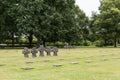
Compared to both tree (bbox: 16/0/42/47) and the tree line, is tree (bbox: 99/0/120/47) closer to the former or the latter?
the tree line

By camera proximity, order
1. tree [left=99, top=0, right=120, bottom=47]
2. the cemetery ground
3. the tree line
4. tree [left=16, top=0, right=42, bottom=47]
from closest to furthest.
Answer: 1. the cemetery ground
2. tree [left=16, top=0, right=42, bottom=47]
3. the tree line
4. tree [left=99, top=0, right=120, bottom=47]

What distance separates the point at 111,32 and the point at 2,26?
80.8ft

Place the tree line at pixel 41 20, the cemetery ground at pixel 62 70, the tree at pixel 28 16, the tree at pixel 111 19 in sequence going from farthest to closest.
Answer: the tree at pixel 111 19 → the tree line at pixel 41 20 → the tree at pixel 28 16 → the cemetery ground at pixel 62 70

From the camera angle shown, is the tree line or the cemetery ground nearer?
the cemetery ground

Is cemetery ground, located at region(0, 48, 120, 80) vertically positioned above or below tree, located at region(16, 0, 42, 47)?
below

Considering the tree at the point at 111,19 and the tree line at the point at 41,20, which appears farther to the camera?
the tree at the point at 111,19

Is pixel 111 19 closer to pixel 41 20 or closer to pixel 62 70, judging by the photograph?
pixel 41 20

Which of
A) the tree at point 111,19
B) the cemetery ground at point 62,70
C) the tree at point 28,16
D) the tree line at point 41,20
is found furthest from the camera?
the tree at point 111,19

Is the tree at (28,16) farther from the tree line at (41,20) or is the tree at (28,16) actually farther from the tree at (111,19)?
the tree at (111,19)

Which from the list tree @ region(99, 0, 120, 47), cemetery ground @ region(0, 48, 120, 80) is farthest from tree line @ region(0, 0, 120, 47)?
cemetery ground @ region(0, 48, 120, 80)

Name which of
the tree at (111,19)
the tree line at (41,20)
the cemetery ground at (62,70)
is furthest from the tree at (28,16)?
the cemetery ground at (62,70)

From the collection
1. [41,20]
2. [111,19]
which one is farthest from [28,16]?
[111,19]

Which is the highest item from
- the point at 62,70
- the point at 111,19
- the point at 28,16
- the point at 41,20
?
the point at 111,19

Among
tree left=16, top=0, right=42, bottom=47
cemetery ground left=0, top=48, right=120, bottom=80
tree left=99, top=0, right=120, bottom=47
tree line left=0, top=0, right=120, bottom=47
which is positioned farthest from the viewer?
tree left=99, top=0, right=120, bottom=47
